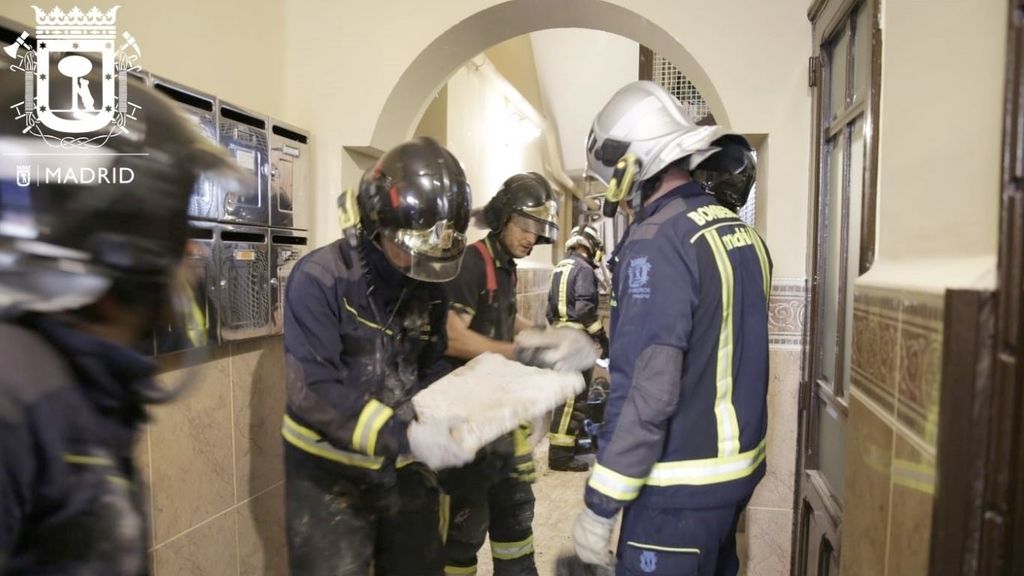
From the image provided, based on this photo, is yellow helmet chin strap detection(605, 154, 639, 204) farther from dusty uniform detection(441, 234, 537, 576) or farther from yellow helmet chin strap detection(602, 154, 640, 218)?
dusty uniform detection(441, 234, 537, 576)

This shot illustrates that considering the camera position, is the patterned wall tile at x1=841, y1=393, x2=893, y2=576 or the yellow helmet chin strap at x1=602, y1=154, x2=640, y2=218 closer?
the patterned wall tile at x1=841, y1=393, x2=893, y2=576

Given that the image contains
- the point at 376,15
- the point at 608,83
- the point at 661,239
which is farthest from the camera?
the point at 608,83

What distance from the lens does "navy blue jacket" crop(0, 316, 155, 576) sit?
72 cm

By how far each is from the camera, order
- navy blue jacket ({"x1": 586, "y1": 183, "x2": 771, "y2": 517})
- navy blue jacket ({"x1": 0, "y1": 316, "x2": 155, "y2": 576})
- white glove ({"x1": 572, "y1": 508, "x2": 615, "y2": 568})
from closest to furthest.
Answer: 1. navy blue jacket ({"x1": 0, "y1": 316, "x2": 155, "y2": 576})
2. navy blue jacket ({"x1": 586, "y1": 183, "x2": 771, "y2": 517})
3. white glove ({"x1": 572, "y1": 508, "x2": 615, "y2": 568})

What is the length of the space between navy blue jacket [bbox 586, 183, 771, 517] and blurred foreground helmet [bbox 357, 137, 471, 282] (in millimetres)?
569

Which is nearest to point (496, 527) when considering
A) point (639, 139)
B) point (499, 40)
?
point (639, 139)

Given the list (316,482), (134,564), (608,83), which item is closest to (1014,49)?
(134,564)

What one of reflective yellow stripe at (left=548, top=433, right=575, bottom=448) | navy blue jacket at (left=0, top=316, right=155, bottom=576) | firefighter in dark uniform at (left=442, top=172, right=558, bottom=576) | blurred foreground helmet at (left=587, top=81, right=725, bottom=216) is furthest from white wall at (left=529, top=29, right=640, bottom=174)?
navy blue jacket at (left=0, top=316, right=155, bottom=576)

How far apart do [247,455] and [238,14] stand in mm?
1819

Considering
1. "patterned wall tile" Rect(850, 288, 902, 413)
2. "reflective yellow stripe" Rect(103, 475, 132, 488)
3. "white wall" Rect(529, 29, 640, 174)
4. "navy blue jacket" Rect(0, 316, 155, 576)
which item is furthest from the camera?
"white wall" Rect(529, 29, 640, 174)

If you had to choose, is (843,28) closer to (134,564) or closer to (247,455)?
(134,564)

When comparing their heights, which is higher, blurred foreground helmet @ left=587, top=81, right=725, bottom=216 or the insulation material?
blurred foreground helmet @ left=587, top=81, right=725, bottom=216

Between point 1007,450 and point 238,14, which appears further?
point 238,14

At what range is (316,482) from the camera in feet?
6.15
